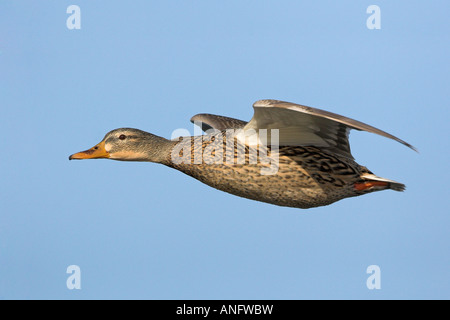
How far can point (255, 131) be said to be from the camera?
899cm

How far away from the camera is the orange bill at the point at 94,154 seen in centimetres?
977

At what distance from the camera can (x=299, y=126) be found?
8.78 metres

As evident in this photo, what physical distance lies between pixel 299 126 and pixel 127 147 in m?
2.51

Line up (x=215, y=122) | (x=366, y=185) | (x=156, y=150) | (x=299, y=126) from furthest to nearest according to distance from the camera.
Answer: (x=215, y=122) < (x=156, y=150) < (x=366, y=185) < (x=299, y=126)

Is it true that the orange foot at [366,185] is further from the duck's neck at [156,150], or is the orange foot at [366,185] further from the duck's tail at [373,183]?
the duck's neck at [156,150]

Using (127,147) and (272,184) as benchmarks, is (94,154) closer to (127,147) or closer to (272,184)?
(127,147)

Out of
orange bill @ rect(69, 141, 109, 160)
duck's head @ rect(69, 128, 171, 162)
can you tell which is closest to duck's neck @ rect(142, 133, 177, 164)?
duck's head @ rect(69, 128, 171, 162)

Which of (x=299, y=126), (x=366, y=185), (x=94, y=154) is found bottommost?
(x=366, y=185)

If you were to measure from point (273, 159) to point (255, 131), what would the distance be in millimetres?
436

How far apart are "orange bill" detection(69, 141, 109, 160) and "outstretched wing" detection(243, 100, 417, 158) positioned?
2.16 m

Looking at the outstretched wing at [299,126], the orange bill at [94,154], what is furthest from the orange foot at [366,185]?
the orange bill at [94,154]

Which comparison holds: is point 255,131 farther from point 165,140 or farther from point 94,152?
point 94,152

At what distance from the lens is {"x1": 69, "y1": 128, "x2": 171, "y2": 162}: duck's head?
9750mm

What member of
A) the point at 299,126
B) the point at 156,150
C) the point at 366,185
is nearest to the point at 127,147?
the point at 156,150
